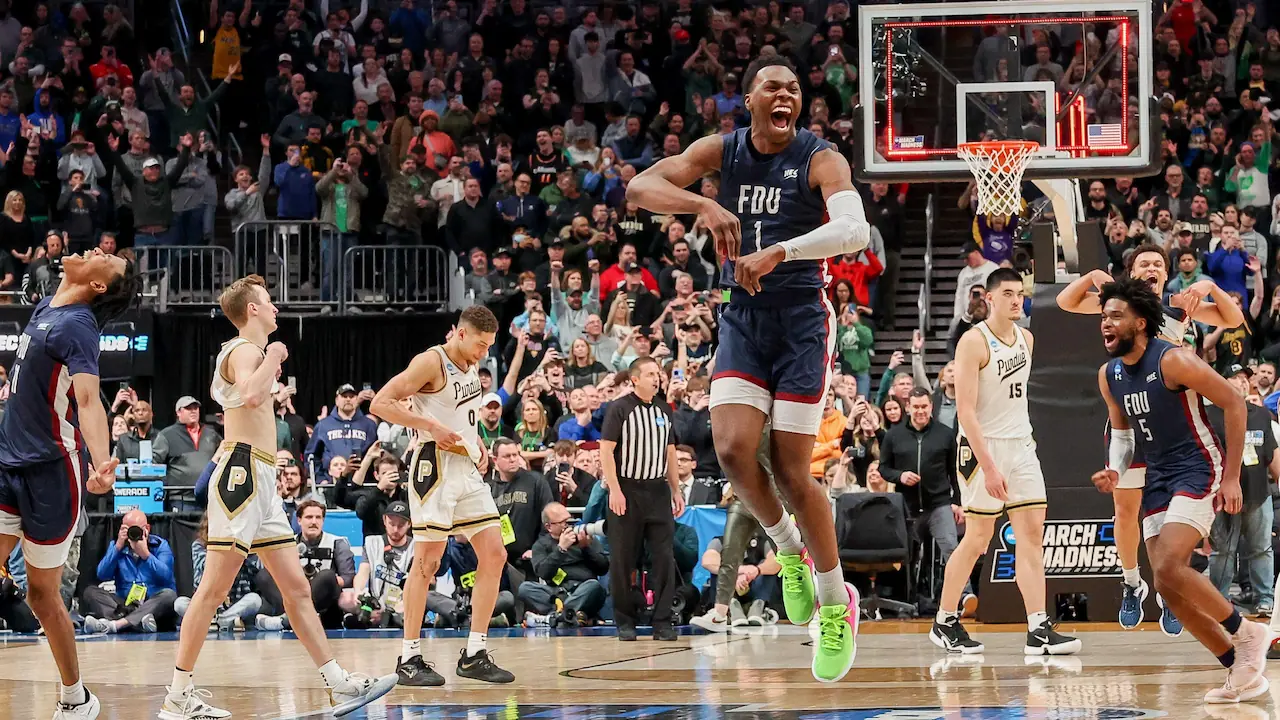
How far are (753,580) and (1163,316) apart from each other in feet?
18.4

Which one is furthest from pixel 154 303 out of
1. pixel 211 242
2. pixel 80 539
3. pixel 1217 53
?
pixel 1217 53

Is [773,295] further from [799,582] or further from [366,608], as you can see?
[366,608]

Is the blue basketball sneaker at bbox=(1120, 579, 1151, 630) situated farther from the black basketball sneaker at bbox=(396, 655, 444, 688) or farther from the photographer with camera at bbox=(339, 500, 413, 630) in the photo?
the photographer with camera at bbox=(339, 500, 413, 630)

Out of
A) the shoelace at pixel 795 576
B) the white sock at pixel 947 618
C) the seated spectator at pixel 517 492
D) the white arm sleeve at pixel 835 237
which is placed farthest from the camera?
the seated spectator at pixel 517 492

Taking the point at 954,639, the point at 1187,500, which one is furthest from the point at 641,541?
the point at 1187,500

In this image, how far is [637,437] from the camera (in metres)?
13.0

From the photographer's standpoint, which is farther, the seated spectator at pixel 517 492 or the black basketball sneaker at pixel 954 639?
the seated spectator at pixel 517 492

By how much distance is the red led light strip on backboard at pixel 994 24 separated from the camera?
42.8 ft

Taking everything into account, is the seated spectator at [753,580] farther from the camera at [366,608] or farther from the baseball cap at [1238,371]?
the baseball cap at [1238,371]

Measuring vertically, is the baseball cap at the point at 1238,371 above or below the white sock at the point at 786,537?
above

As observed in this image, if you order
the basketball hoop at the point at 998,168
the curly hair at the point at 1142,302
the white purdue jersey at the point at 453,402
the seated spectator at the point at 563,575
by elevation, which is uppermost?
the basketball hoop at the point at 998,168

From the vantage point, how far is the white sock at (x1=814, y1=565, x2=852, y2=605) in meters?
7.74

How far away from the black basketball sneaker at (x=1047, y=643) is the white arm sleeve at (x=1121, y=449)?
1.19 meters

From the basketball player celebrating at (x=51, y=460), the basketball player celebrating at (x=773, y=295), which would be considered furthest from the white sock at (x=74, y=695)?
the basketball player celebrating at (x=773, y=295)
